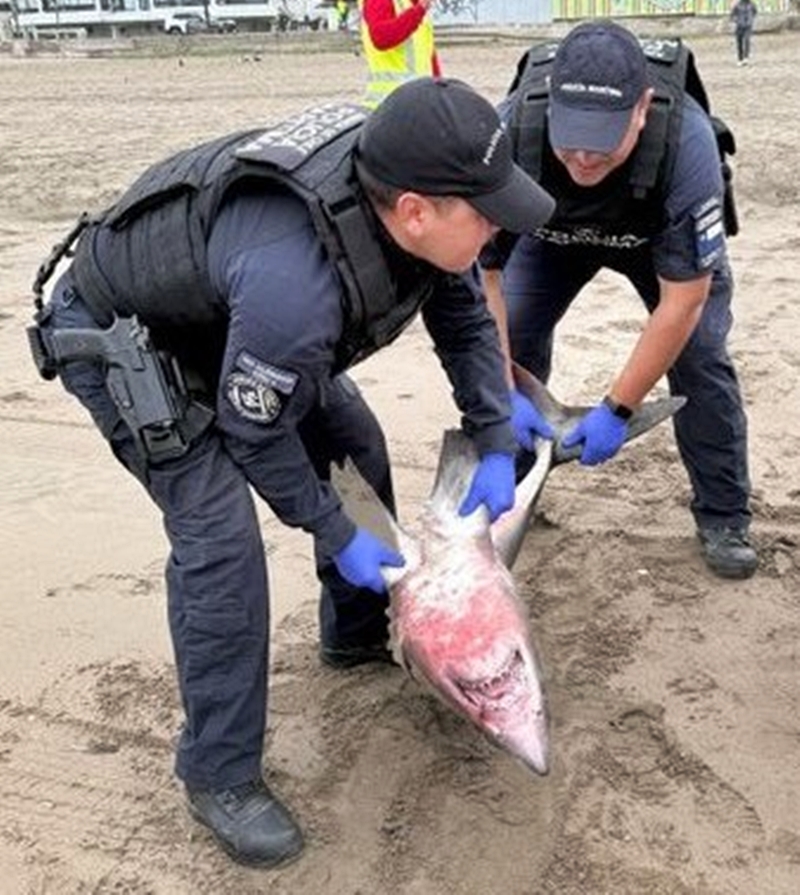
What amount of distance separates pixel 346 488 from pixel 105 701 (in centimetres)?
97

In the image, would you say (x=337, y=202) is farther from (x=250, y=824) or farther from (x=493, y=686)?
(x=250, y=824)

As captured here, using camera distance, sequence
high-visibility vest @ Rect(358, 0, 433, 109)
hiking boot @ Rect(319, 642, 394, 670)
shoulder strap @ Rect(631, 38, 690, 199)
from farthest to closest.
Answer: high-visibility vest @ Rect(358, 0, 433, 109) → hiking boot @ Rect(319, 642, 394, 670) → shoulder strap @ Rect(631, 38, 690, 199)

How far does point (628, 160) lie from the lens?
3.16 m

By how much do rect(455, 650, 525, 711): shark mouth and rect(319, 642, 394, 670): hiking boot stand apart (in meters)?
0.78

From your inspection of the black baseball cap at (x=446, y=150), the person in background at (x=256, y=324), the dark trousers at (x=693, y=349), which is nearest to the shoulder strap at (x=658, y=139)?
the dark trousers at (x=693, y=349)

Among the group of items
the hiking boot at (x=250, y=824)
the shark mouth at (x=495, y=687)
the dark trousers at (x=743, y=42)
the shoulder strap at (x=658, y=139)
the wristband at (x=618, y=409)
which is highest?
the shoulder strap at (x=658, y=139)

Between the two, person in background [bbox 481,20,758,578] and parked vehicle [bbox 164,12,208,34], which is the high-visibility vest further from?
parked vehicle [bbox 164,12,208,34]

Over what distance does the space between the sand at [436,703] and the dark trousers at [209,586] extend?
0.30 m

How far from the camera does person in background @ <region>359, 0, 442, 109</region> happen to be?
614 centimetres

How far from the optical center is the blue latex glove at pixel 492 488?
3.03 metres

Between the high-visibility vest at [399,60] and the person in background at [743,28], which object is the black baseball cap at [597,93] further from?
the person in background at [743,28]

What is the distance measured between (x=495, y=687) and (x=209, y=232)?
113 centimetres

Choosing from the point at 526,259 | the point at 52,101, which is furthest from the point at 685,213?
the point at 52,101

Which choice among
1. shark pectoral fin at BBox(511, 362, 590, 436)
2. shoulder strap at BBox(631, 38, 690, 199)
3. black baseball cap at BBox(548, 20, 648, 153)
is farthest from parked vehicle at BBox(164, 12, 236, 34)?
black baseball cap at BBox(548, 20, 648, 153)
